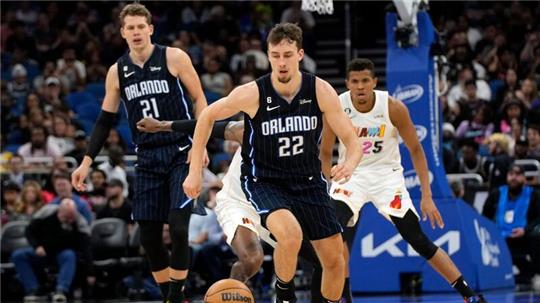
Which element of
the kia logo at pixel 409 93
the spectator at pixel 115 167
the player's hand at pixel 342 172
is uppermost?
the player's hand at pixel 342 172

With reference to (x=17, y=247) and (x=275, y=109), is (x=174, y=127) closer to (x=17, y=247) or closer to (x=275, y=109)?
(x=275, y=109)

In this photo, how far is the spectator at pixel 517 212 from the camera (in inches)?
587

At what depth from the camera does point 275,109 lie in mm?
8312

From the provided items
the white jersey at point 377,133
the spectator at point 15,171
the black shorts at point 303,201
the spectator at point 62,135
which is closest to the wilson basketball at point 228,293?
the black shorts at point 303,201

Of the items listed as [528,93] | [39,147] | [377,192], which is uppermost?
[377,192]

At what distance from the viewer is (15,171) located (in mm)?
16656

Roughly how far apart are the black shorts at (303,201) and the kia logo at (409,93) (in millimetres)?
4720

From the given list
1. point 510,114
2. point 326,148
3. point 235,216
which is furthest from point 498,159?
point 235,216

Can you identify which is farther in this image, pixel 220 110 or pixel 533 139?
pixel 533 139

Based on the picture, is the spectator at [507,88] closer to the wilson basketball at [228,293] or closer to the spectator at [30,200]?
the spectator at [30,200]

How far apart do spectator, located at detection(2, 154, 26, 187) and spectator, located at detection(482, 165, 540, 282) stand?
21.4 feet

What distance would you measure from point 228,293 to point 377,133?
8.41ft

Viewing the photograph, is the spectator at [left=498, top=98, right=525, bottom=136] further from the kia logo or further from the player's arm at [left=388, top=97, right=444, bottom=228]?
the player's arm at [left=388, top=97, right=444, bottom=228]

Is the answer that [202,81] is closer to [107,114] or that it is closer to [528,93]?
[528,93]
